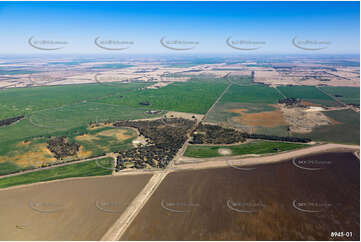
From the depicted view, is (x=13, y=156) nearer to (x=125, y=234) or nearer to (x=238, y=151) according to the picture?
(x=125, y=234)

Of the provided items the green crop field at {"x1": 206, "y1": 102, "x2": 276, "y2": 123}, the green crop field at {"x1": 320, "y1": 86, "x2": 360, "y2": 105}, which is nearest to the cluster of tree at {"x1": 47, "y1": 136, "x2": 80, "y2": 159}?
the green crop field at {"x1": 206, "y1": 102, "x2": 276, "y2": 123}

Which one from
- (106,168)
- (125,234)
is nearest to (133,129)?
(106,168)

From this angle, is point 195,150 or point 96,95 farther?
point 96,95

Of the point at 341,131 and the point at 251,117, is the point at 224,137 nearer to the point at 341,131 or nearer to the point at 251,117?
the point at 251,117

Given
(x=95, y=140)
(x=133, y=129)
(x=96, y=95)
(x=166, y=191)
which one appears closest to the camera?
(x=166, y=191)

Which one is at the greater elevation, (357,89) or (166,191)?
(357,89)

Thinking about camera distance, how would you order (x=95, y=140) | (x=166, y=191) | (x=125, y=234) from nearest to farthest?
(x=125, y=234) < (x=166, y=191) < (x=95, y=140)

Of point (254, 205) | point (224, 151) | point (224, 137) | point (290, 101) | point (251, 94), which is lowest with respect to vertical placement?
point (254, 205)

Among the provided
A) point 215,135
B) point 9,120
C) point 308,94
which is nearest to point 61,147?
point 9,120
